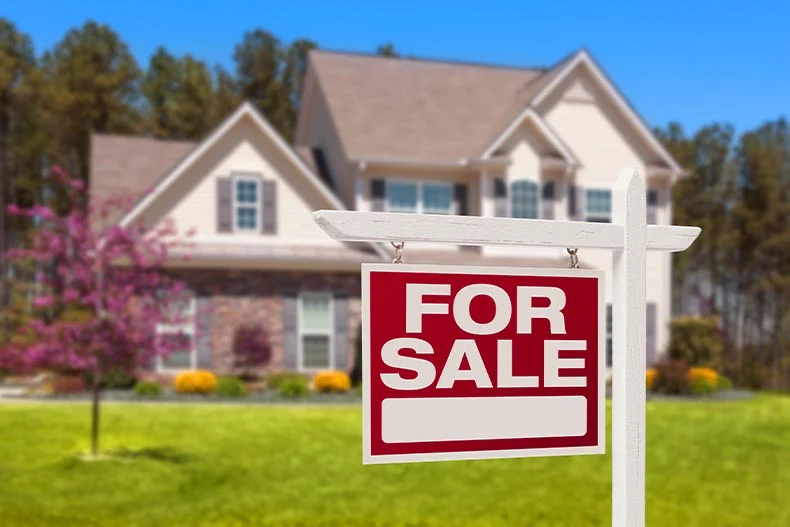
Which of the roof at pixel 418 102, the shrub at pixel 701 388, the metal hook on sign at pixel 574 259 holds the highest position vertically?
the roof at pixel 418 102

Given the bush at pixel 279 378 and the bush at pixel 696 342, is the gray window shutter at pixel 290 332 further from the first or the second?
the bush at pixel 696 342

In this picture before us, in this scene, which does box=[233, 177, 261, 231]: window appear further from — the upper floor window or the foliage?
the upper floor window

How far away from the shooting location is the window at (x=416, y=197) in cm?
2433

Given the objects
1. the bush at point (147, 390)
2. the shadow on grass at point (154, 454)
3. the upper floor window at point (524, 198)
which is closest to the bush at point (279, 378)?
the bush at point (147, 390)

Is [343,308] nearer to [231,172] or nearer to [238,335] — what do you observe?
[238,335]

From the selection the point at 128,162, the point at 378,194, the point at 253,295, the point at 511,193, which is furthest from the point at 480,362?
the point at 128,162

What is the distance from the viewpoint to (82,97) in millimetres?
38125

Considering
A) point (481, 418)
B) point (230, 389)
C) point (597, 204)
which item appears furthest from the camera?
point (597, 204)

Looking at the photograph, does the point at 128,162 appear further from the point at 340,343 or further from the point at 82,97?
the point at 82,97

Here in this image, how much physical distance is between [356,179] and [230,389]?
753cm

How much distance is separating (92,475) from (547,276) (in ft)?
29.6

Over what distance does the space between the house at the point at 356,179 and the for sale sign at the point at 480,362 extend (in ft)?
57.7

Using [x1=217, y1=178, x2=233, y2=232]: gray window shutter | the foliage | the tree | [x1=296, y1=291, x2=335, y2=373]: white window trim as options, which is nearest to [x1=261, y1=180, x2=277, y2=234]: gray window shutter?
[x1=217, y1=178, x2=233, y2=232]: gray window shutter

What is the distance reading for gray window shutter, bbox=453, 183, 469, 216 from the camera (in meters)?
24.8
